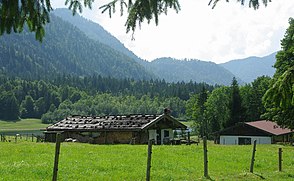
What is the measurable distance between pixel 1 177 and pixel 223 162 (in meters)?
10.7

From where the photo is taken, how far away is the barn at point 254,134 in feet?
184

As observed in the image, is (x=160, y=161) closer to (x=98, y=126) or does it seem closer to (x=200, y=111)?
(x=98, y=126)

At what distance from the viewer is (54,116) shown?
162750mm

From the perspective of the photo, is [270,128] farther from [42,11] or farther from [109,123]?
[42,11]

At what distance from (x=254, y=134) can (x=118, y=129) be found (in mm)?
27868

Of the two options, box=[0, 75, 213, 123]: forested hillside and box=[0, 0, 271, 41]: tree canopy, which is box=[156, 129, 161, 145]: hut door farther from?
box=[0, 75, 213, 123]: forested hillside

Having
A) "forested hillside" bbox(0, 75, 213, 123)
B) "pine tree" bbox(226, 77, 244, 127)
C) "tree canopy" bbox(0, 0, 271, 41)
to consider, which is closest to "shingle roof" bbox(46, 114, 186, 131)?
"tree canopy" bbox(0, 0, 271, 41)

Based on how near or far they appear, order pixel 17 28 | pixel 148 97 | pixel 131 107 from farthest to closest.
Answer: pixel 148 97 → pixel 131 107 → pixel 17 28

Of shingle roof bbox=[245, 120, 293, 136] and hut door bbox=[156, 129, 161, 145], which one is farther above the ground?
shingle roof bbox=[245, 120, 293, 136]

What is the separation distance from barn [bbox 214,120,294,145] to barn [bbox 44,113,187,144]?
19.5 meters

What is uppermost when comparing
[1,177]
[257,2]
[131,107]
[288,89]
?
[131,107]

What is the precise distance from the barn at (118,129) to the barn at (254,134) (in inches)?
767

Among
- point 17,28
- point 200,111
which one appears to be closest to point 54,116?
point 200,111

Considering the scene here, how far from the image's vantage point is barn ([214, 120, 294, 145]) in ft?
184
